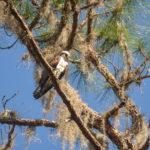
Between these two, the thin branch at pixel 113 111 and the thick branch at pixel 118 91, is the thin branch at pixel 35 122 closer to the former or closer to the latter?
the thin branch at pixel 113 111

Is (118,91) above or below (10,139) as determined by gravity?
above

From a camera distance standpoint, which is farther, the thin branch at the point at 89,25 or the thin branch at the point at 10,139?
the thin branch at the point at 89,25

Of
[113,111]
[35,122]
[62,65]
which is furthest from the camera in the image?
[62,65]

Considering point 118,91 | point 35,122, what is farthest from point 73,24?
point 35,122

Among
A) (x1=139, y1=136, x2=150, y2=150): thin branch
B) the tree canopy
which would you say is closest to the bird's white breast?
the tree canopy

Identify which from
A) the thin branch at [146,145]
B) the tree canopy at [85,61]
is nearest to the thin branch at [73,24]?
the tree canopy at [85,61]

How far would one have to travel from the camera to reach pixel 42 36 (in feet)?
7.59

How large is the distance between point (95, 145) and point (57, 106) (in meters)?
0.38

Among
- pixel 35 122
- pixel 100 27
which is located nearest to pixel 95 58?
A: pixel 100 27

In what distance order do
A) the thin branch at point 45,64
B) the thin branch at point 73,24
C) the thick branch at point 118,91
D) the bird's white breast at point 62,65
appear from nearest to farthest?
the thin branch at point 45,64, the thin branch at point 73,24, the thick branch at point 118,91, the bird's white breast at point 62,65

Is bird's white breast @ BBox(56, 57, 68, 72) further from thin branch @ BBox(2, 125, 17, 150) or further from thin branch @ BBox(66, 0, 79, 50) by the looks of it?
thin branch @ BBox(2, 125, 17, 150)

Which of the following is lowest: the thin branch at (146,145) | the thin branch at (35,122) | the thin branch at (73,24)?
the thin branch at (146,145)

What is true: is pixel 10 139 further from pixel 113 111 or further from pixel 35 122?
pixel 113 111

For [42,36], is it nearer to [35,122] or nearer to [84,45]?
[84,45]
